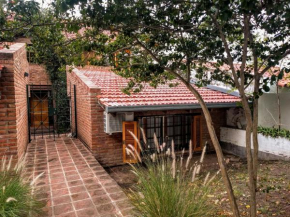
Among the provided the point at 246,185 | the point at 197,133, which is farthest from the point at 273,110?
the point at 246,185

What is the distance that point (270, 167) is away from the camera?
22.7 ft

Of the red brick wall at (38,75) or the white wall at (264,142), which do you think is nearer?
the white wall at (264,142)

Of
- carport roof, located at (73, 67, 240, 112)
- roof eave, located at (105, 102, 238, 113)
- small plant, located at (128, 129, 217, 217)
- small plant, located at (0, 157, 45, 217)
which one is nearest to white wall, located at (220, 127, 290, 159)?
carport roof, located at (73, 67, 240, 112)

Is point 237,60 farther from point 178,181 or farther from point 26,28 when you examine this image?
point 26,28

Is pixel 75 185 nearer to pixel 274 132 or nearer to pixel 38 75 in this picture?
pixel 274 132

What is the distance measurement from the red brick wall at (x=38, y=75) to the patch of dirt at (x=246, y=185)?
9.10m

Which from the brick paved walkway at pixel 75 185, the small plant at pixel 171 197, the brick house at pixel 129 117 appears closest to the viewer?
the small plant at pixel 171 197

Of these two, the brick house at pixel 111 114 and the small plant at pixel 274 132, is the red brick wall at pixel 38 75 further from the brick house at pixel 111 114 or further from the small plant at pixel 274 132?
the small plant at pixel 274 132

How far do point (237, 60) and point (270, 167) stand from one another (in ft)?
16.7

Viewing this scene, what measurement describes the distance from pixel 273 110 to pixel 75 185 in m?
7.50

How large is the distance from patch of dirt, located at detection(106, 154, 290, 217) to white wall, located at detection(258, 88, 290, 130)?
58.9 inches

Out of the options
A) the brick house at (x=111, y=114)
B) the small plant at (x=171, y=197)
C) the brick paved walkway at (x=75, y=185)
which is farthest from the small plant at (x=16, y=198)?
the brick house at (x=111, y=114)

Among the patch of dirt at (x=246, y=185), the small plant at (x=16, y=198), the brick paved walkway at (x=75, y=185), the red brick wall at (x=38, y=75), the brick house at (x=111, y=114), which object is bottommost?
the patch of dirt at (x=246, y=185)

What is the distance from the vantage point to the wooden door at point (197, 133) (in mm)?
8945
